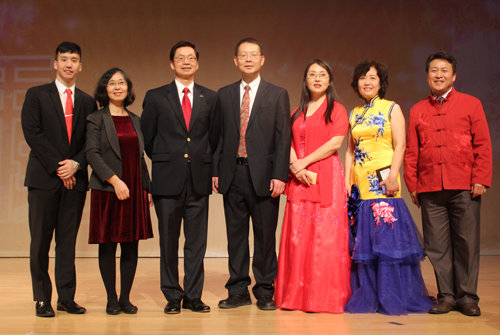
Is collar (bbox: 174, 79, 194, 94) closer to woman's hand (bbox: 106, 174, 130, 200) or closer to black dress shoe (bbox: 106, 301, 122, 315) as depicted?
woman's hand (bbox: 106, 174, 130, 200)

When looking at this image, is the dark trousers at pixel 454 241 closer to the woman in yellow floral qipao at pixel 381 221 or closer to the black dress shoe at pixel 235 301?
the woman in yellow floral qipao at pixel 381 221

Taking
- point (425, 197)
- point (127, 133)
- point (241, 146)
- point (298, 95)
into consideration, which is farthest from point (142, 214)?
point (298, 95)

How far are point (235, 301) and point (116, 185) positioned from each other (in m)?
1.06

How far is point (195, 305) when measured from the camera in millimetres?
2721

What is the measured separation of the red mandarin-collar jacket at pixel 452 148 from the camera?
2.74 metres

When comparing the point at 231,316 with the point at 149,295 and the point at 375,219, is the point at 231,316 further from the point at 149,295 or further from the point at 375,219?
the point at 375,219

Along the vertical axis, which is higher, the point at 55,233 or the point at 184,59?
the point at 184,59

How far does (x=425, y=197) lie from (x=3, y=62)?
495cm

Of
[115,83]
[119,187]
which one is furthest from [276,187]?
[115,83]

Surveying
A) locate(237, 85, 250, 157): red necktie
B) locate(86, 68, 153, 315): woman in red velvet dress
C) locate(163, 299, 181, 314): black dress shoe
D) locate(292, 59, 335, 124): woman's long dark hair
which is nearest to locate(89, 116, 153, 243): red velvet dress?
locate(86, 68, 153, 315): woman in red velvet dress

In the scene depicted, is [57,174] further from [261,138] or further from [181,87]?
[261,138]

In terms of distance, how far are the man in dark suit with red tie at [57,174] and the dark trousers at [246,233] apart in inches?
38.0

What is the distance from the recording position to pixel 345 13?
5125mm

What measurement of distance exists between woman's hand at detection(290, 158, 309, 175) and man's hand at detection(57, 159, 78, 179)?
1.38 m
